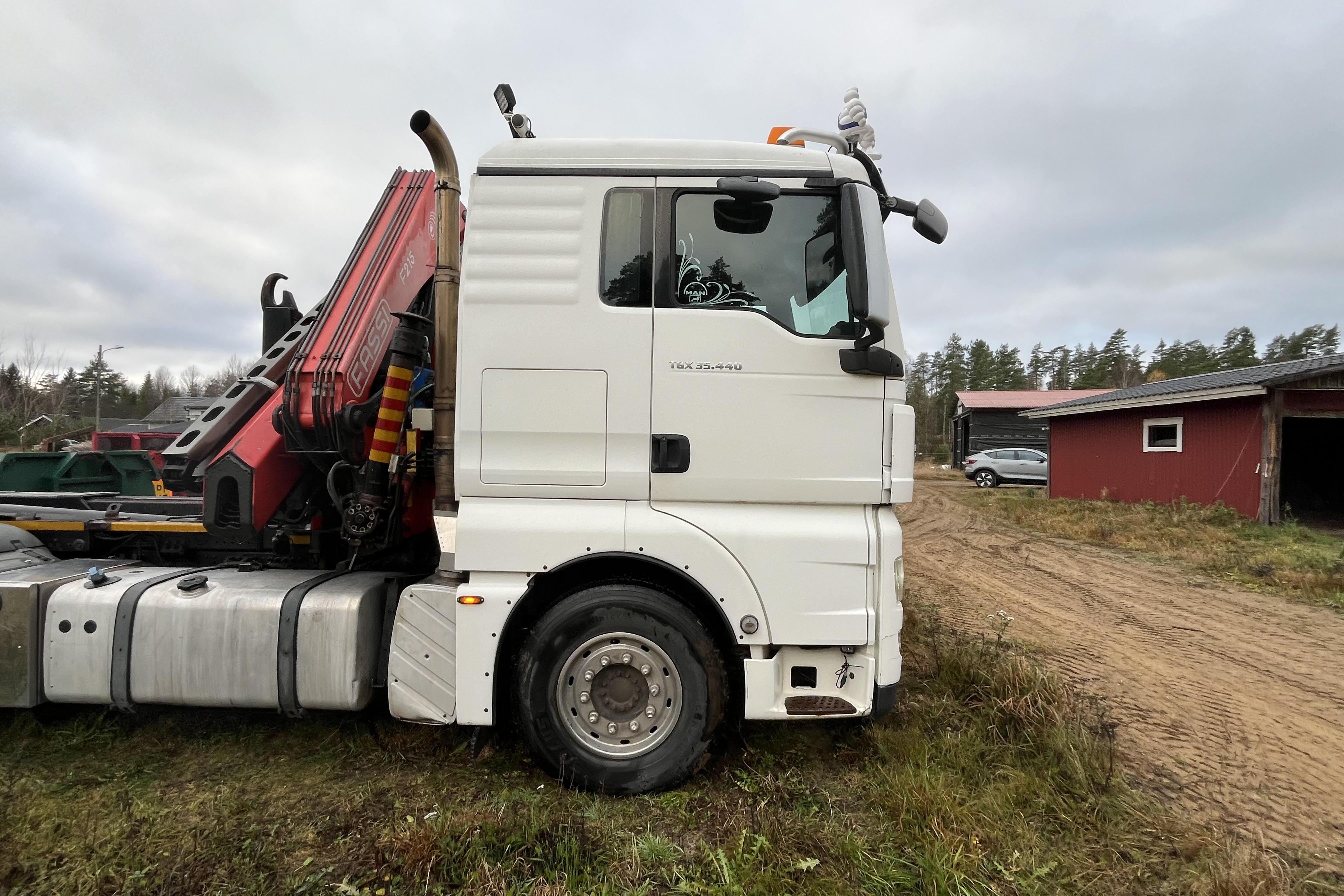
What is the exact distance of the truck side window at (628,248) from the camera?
10.0ft

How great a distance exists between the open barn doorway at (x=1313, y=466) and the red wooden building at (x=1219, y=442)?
0.02 m

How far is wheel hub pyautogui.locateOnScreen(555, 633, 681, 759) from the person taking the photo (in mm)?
2988

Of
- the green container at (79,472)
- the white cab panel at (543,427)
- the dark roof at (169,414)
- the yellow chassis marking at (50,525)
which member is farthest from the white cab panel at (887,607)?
the dark roof at (169,414)

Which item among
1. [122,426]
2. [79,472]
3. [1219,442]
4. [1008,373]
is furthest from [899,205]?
[1008,373]

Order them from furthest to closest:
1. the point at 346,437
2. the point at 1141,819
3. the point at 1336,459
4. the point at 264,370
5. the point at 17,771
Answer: the point at 1336,459
the point at 264,370
the point at 346,437
the point at 17,771
the point at 1141,819

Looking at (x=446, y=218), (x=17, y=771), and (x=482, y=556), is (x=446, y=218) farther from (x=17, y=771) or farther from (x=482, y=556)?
(x=17, y=771)

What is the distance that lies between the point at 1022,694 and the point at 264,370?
4781 mm

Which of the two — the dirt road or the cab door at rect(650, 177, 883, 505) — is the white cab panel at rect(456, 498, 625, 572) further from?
the dirt road

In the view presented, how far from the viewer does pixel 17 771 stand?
323cm

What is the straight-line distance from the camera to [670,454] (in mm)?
3014

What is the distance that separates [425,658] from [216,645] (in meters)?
1.15

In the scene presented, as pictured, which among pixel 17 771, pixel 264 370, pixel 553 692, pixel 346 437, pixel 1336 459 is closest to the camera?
pixel 553 692

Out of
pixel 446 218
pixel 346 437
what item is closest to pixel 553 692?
pixel 346 437

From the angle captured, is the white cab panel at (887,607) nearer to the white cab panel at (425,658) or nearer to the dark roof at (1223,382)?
the white cab panel at (425,658)
